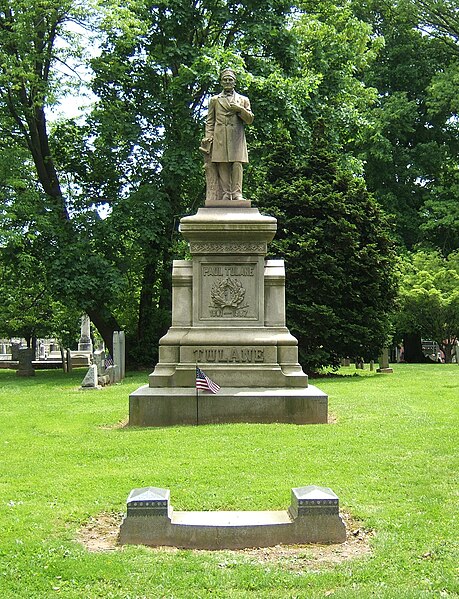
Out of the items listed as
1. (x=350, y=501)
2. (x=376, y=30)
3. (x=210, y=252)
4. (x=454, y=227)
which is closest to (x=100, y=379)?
(x=210, y=252)

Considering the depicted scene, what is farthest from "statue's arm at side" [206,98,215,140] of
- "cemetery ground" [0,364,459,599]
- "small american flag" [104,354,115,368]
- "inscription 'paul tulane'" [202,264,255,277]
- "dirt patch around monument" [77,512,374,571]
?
"small american flag" [104,354,115,368]

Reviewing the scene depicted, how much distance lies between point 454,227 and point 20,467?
2859cm

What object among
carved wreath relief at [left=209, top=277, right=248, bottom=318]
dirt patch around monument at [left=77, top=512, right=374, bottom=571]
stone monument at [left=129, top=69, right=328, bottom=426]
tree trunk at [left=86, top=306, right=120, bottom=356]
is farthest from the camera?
tree trunk at [left=86, top=306, right=120, bottom=356]

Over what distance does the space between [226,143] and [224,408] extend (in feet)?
16.2

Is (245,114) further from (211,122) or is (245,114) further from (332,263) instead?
(332,263)

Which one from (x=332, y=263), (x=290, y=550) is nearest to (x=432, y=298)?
(x=332, y=263)

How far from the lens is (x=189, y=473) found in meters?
7.82

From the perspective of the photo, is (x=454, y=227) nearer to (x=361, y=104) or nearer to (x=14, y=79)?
(x=361, y=104)

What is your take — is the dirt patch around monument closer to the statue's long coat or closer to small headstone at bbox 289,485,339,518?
small headstone at bbox 289,485,339,518

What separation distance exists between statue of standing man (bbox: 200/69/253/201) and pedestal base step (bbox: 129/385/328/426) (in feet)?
12.6

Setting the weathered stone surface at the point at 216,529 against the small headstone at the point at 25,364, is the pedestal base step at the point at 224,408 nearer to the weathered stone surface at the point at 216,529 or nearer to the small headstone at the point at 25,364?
the weathered stone surface at the point at 216,529

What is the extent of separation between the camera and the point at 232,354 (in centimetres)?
1230

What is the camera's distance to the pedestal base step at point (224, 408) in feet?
37.6

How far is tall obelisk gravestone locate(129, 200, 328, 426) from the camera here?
37.7 ft
